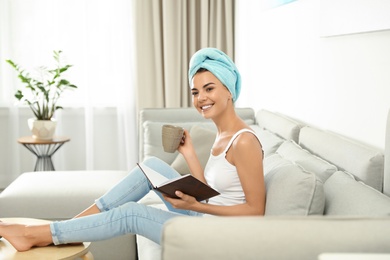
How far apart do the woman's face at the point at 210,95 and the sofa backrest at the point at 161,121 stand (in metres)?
1.60

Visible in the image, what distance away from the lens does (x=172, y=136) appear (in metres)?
2.75

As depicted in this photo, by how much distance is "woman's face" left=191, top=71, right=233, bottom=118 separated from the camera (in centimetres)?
257

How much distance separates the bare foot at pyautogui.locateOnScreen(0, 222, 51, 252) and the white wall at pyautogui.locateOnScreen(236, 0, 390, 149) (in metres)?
1.33

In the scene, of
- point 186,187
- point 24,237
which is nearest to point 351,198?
point 186,187

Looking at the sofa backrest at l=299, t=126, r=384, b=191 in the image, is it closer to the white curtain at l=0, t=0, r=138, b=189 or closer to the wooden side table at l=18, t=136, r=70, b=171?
the wooden side table at l=18, t=136, r=70, b=171

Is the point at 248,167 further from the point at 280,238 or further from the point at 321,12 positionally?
the point at 321,12

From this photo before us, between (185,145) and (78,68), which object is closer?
(185,145)

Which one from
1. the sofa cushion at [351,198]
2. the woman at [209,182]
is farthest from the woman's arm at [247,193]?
the sofa cushion at [351,198]

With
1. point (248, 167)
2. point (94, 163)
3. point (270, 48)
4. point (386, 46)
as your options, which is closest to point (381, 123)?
point (386, 46)

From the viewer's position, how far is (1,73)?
18.9 feet

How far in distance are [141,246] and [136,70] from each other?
3.17 m

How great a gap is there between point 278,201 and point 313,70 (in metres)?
1.36

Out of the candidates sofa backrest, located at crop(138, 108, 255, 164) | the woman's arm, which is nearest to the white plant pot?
sofa backrest, located at crop(138, 108, 255, 164)

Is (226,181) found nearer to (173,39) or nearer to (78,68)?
(173,39)
